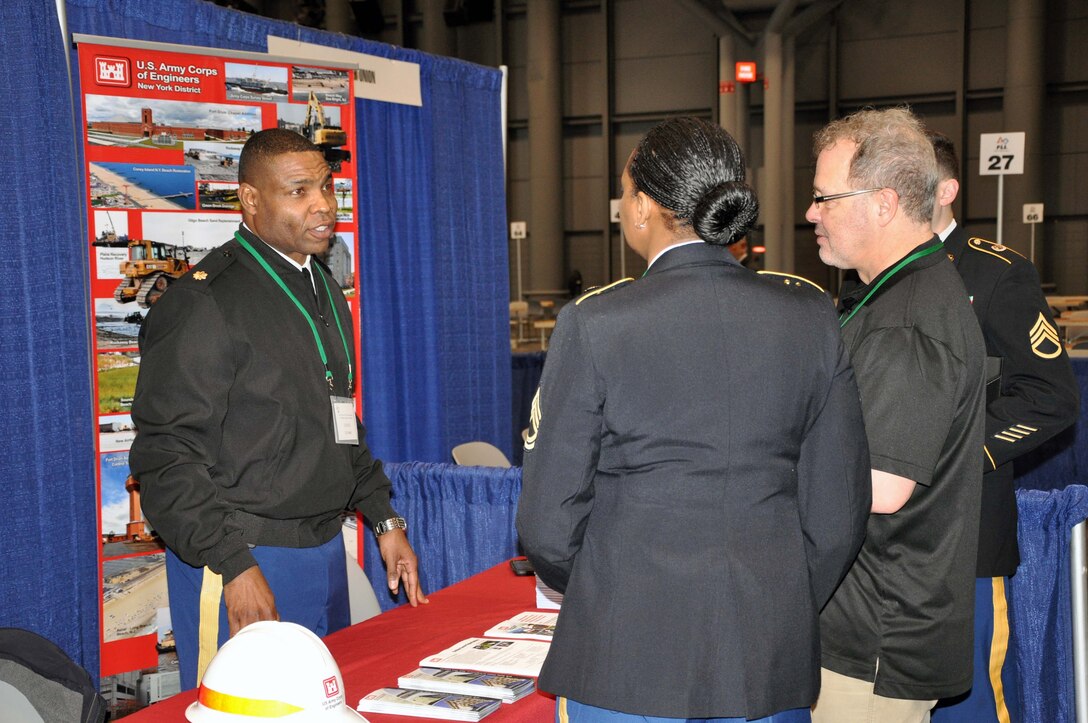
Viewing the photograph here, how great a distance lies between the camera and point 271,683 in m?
1.33

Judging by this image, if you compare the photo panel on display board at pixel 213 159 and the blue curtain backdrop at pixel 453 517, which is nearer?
the photo panel on display board at pixel 213 159

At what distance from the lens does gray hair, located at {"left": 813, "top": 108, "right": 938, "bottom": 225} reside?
1710 millimetres

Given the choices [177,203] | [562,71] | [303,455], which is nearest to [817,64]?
[562,71]

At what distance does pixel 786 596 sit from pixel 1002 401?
1.27m

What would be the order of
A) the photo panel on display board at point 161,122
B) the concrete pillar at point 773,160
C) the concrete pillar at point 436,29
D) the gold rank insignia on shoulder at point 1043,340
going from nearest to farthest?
the gold rank insignia on shoulder at point 1043,340 < the photo panel on display board at point 161,122 < the concrete pillar at point 773,160 < the concrete pillar at point 436,29

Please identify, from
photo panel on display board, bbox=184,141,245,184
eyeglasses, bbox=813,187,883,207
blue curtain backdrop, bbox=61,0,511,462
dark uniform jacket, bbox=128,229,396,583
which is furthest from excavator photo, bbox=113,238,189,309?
eyeglasses, bbox=813,187,883,207

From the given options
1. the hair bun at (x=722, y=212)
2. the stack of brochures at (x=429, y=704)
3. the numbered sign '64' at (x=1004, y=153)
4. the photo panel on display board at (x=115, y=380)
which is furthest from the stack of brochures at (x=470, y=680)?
the numbered sign '64' at (x=1004, y=153)

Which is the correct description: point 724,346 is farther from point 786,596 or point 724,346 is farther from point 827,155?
point 827,155

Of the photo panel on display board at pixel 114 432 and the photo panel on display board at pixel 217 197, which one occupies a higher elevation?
the photo panel on display board at pixel 217 197

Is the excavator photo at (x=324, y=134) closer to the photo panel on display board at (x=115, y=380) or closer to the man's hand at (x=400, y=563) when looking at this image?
the photo panel on display board at (x=115, y=380)

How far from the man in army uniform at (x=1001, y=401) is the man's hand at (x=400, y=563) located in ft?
4.04

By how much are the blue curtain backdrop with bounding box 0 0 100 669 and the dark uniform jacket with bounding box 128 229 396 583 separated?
3.73 feet

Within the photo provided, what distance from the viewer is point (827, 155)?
1.79 metres

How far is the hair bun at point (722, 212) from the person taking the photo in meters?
1.35
